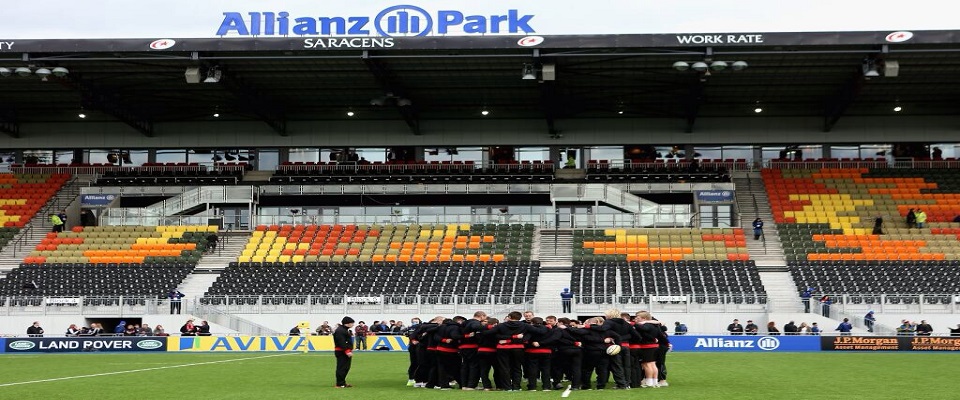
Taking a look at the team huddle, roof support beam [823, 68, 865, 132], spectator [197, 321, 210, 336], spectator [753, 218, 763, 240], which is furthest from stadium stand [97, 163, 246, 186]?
the team huddle

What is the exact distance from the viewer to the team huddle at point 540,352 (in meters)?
20.1

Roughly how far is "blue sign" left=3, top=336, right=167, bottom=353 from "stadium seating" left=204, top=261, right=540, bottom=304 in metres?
5.99

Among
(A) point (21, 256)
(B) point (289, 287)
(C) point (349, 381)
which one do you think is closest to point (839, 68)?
(B) point (289, 287)

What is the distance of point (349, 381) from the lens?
2298cm

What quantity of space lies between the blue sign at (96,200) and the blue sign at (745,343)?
34.2 metres

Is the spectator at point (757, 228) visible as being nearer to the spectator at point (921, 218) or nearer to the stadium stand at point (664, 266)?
the stadium stand at point (664, 266)

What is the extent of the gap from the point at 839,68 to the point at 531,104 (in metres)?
15.8

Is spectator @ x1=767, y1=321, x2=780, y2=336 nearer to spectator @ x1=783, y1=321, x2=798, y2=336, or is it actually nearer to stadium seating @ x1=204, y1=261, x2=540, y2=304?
spectator @ x1=783, y1=321, x2=798, y2=336

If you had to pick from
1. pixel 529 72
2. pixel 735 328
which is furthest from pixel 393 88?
pixel 735 328

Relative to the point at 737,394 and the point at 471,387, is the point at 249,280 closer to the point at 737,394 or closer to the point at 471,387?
the point at 471,387

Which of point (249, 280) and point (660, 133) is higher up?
point (660, 133)

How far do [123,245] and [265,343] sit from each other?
705 inches

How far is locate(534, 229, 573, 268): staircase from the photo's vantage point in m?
49.6

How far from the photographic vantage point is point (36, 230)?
5553 cm
